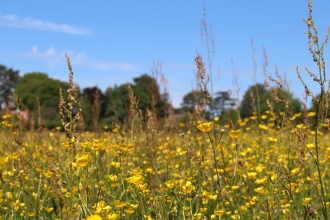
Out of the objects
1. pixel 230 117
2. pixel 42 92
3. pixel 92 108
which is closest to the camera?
pixel 92 108

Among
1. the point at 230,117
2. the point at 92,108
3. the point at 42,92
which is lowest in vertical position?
the point at 230,117

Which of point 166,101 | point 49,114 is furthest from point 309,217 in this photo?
point 49,114

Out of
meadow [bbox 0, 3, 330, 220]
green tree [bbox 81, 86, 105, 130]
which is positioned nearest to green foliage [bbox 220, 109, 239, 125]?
meadow [bbox 0, 3, 330, 220]

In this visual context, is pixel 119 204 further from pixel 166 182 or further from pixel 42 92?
pixel 42 92

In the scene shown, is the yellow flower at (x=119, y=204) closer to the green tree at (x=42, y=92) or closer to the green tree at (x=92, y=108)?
the green tree at (x=92, y=108)

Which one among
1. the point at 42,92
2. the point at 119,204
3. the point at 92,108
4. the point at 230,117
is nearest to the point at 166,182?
the point at 119,204

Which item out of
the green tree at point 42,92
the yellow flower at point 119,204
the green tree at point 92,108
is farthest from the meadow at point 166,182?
the green tree at point 42,92

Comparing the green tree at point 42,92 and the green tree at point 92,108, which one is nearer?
the green tree at point 92,108

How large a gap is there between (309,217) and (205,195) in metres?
0.76

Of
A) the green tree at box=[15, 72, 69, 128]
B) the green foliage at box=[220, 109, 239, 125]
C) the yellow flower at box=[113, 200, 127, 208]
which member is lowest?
the yellow flower at box=[113, 200, 127, 208]

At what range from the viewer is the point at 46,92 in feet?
164

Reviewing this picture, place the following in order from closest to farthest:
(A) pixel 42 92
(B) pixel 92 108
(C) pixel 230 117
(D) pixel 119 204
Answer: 1. (D) pixel 119 204
2. (B) pixel 92 108
3. (C) pixel 230 117
4. (A) pixel 42 92

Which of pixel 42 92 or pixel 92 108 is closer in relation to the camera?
pixel 92 108

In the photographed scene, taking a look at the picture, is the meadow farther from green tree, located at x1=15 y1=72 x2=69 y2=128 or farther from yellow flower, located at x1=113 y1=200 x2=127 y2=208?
green tree, located at x1=15 y1=72 x2=69 y2=128
